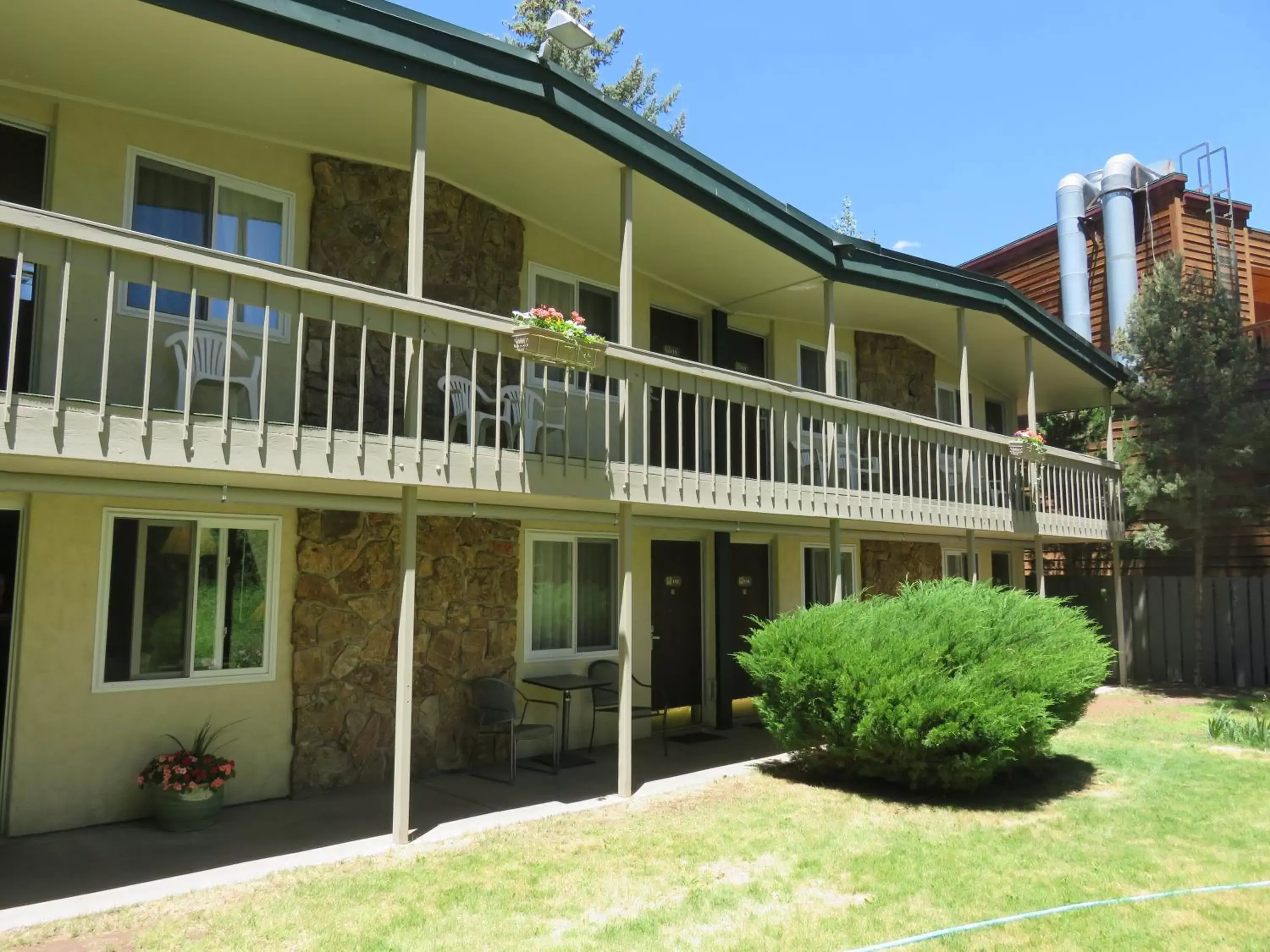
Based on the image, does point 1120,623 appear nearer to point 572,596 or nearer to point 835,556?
point 835,556

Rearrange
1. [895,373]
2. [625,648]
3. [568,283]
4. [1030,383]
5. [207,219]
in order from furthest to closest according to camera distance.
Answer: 1. [895,373]
2. [1030,383]
3. [568,283]
4. [625,648]
5. [207,219]

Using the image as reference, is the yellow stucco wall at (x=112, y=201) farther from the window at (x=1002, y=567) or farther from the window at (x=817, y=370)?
the window at (x=1002, y=567)

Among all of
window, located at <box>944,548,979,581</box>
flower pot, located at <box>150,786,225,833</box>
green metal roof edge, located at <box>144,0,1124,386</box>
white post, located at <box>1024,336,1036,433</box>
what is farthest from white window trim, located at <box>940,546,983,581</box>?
flower pot, located at <box>150,786,225,833</box>

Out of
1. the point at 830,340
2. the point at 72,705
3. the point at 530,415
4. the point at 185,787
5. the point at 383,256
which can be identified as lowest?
the point at 185,787

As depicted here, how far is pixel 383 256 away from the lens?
8.50 meters

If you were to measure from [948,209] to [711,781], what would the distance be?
29067mm

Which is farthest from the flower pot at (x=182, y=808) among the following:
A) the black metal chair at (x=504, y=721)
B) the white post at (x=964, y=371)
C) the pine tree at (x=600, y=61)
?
the pine tree at (x=600, y=61)

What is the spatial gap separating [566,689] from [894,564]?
750cm

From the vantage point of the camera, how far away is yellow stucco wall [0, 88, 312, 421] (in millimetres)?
6426

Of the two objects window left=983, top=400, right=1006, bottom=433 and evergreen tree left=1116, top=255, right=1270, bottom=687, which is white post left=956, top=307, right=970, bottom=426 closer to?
evergreen tree left=1116, top=255, right=1270, bottom=687

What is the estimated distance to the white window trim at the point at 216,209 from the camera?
6.93m

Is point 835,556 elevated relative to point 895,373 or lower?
lower

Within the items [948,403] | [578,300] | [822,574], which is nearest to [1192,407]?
[948,403]

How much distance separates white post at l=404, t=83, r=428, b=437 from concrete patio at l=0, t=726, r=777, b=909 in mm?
2988
